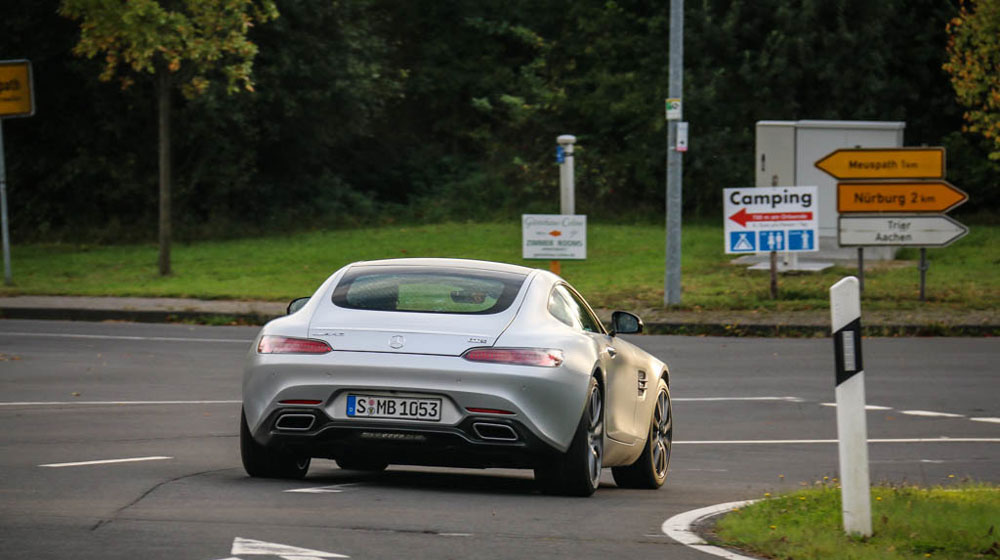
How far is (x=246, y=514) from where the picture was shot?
7.16 m

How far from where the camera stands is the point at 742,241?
23375 mm

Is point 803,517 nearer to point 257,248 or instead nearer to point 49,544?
point 49,544

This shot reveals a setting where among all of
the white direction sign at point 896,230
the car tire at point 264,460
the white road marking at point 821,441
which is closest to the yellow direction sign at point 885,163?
the white direction sign at point 896,230

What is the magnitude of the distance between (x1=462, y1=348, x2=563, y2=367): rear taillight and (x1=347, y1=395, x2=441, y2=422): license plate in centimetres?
31

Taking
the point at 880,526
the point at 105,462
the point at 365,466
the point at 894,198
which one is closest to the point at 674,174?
the point at 894,198

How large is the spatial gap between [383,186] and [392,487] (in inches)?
1569

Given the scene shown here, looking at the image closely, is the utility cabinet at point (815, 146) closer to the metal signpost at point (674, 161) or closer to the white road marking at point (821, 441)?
the metal signpost at point (674, 161)

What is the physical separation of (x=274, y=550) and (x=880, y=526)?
253 cm

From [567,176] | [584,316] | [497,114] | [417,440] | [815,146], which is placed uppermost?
[497,114]

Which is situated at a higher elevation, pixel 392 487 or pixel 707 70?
pixel 707 70

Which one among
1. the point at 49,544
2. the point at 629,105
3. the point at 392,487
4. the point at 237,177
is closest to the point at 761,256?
the point at 629,105

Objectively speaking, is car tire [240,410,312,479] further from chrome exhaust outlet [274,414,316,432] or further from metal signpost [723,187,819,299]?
metal signpost [723,187,819,299]

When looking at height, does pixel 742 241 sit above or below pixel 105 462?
above

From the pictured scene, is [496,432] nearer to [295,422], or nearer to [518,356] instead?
[518,356]
